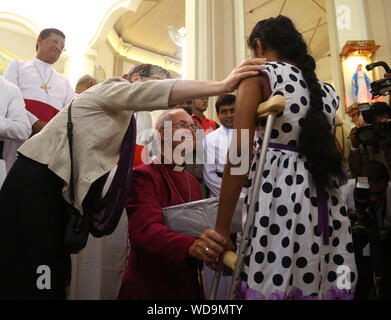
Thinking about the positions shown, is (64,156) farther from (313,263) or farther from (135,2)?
(135,2)

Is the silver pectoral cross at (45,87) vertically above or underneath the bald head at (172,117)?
above

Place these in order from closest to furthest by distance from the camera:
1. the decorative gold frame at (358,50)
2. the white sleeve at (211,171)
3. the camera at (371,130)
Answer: the white sleeve at (211,171) → the camera at (371,130) → the decorative gold frame at (358,50)

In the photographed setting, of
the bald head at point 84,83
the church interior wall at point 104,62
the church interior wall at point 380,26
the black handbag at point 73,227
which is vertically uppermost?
the church interior wall at point 104,62

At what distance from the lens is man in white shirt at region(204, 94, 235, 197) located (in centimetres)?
255

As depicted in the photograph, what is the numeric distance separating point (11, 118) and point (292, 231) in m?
1.98

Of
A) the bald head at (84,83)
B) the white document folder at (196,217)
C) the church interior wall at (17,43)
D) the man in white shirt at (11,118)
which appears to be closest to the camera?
the white document folder at (196,217)

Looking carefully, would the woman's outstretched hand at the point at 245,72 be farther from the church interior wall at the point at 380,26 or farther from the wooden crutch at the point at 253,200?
the church interior wall at the point at 380,26

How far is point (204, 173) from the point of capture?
2.62m

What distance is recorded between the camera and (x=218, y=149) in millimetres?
2748

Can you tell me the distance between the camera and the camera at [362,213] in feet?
8.30

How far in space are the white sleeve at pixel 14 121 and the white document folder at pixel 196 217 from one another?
1.26 meters

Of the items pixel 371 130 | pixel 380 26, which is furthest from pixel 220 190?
pixel 380 26

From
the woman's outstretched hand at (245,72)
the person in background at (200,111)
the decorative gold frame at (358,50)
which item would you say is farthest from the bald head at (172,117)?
the decorative gold frame at (358,50)

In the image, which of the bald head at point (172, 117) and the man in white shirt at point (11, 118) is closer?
the bald head at point (172, 117)
